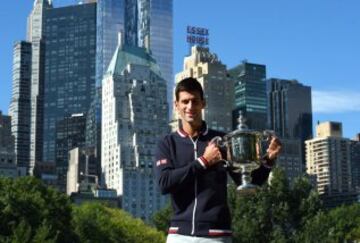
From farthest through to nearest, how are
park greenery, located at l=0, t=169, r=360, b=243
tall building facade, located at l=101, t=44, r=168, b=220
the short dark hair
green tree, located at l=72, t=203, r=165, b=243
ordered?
tall building facade, located at l=101, t=44, r=168, b=220 < green tree, located at l=72, t=203, r=165, b=243 < park greenery, located at l=0, t=169, r=360, b=243 < the short dark hair

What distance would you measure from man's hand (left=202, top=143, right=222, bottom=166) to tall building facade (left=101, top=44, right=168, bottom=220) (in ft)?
511

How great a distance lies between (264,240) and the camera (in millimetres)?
30203

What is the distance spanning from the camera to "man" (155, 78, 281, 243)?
699 cm

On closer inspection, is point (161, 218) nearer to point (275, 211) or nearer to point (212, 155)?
point (275, 211)

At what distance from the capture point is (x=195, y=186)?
281 inches

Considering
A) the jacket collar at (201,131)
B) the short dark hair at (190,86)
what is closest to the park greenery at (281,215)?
the jacket collar at (201,131)

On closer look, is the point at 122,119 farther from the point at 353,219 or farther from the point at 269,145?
the point at 269,145

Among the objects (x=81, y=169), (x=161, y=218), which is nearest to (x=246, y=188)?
(x=161, y=218)

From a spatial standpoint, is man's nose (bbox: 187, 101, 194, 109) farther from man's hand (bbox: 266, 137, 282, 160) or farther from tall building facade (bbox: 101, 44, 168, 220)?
tall building facade (bbox: 101, 44, 168, 220)

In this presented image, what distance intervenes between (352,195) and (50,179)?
235 feet

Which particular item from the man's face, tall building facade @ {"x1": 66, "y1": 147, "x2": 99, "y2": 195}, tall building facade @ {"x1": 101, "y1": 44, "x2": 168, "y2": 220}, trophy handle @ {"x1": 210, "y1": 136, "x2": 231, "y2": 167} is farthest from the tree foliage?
tall building facade @ {"x1": 66, "y1": 147, "x2": 99, "y2": 195}

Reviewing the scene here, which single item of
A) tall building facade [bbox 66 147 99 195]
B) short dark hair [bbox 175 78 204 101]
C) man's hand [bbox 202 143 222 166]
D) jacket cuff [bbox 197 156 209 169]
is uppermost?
tall building facade [bbox 66 147 99 195]

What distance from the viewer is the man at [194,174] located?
22.9 ft

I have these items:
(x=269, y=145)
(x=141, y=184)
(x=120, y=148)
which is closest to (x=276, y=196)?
(x=269, y=145)
